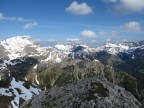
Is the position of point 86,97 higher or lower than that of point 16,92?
higher

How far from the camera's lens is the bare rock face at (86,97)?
30531mm

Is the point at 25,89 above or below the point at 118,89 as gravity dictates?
below

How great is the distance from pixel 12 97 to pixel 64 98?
9499 cm

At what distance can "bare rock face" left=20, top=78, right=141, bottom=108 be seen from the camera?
3053 centimetres

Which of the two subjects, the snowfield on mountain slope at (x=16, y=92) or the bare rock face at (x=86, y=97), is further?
the snowfield on mountain slope at (x=16, y=92)

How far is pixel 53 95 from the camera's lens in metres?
36.3

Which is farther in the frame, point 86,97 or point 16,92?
point 16,92

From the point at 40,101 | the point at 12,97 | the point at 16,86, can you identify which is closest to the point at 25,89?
the point at 16,86

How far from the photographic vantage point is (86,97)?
31.4 m

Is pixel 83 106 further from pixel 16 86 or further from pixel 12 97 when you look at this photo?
pixel 16 86

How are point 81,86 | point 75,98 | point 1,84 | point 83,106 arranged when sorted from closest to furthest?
point 83,106
point 75,98
point 81,86
point 1,84

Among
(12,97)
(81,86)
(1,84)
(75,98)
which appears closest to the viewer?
(75,98)

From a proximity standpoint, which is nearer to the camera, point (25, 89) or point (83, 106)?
point (83, 106)

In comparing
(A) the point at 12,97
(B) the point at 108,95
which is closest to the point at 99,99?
(B) the point at 108,95
